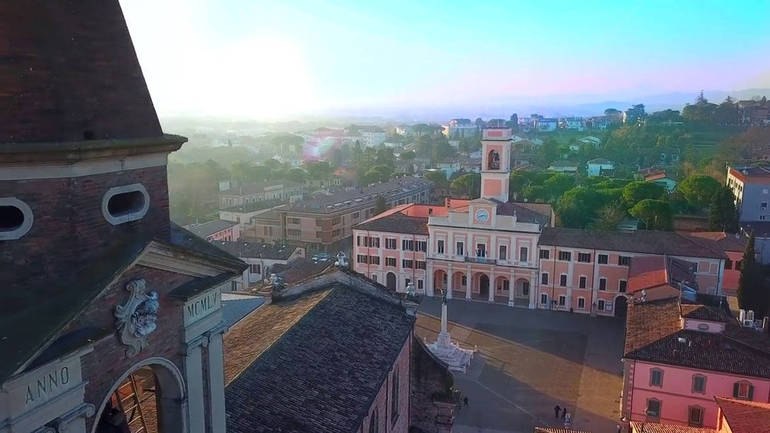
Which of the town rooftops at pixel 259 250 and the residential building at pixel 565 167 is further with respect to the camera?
the residential building at pixel 565 167

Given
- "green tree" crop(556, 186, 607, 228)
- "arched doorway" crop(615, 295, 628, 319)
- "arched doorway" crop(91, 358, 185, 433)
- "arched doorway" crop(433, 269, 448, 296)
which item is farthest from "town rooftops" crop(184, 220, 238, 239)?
"arched doorway" crop(91, 358, 185, 433)

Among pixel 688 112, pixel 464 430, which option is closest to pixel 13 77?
pixel 464 430

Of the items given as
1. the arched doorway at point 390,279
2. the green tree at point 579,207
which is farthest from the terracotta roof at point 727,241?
the arched doorway at point 390,279

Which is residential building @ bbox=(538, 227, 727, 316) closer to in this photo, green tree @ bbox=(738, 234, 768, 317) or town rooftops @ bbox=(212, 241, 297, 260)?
green tree @ bbox=(738, 234, 768, 317)

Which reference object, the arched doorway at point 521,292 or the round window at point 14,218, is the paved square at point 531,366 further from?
the round window at point 14,218

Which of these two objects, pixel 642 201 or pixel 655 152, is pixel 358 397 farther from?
pixel 655 152

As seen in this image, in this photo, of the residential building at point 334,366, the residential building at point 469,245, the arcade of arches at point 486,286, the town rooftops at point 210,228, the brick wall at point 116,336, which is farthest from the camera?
the town rooftops at point 210,228

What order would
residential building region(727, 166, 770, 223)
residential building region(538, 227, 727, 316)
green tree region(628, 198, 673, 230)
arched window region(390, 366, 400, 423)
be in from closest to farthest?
arched window region(390, 366, 400, 423), residential building region(538, 227, 727, 316), green tree region(628, 198, 673, 230), residential building region(727, 166, 770, 223)
